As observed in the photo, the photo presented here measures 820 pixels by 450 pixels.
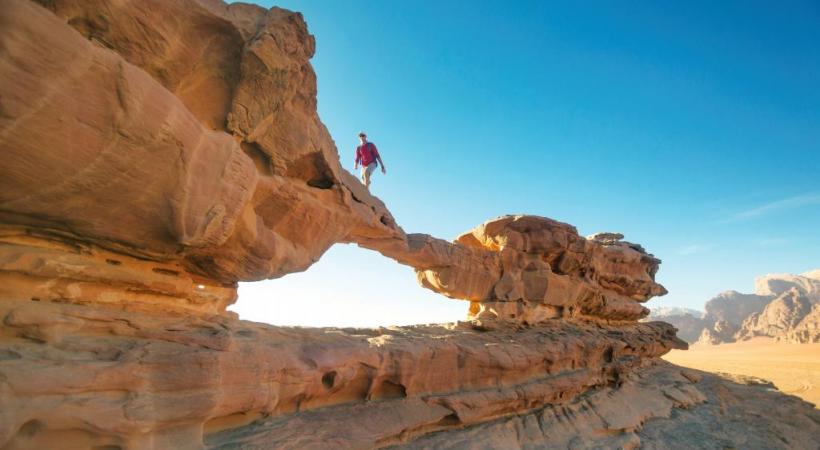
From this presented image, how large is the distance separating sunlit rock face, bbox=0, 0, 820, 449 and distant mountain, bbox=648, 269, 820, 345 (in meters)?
25.3

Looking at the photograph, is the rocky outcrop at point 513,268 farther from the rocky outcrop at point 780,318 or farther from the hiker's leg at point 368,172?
the rocky outcrop at point 780,318

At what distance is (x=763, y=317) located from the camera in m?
54.5

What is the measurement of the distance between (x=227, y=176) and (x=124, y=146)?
134 cm

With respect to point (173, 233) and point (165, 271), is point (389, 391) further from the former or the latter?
point (173, 233)

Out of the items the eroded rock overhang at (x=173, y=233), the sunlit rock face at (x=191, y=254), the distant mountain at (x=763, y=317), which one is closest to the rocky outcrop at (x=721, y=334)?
the distant mountain at (x=763, y=317)

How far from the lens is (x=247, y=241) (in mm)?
6262

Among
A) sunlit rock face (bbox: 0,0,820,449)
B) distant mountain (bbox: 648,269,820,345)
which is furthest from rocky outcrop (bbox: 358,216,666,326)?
distant mountain (bbox: 648,269,820,345)

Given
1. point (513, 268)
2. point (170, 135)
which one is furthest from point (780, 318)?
point (170, 135)

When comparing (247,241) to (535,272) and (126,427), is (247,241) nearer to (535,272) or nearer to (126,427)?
(126,427)

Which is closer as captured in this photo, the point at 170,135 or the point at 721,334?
the point at 170,135

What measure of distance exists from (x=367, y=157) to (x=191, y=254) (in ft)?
18.1

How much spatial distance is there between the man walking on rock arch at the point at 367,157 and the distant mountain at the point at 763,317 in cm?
2586

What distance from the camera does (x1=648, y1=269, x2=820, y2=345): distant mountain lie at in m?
45.3

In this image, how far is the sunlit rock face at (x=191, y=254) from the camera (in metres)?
3.74
